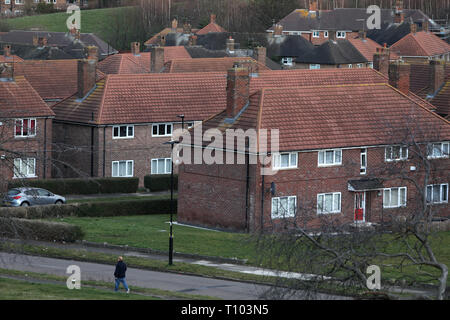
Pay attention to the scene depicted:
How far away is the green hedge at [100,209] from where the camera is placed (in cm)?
4928

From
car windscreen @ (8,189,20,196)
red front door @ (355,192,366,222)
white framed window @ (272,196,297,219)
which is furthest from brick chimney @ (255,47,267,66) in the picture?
white framed window @ (272,196,297,219)

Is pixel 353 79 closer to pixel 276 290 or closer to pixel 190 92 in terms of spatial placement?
pixel 190 92

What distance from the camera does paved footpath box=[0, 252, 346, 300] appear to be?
3494cm

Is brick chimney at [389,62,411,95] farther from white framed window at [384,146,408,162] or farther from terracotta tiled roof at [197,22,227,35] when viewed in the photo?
terracotta tiled roof at [197,22,227,35]

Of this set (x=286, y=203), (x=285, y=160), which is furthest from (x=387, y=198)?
(x=285, y=160)

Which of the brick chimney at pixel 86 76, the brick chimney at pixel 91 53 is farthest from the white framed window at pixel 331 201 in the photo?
the brick chimney at pixel 91 53

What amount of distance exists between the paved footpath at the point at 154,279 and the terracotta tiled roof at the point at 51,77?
3162 centimetres

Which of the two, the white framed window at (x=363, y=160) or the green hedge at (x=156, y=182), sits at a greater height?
the white framed window at (x=363, y=160)

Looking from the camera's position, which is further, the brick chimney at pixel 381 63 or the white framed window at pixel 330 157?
the brick chimney at pixel 381 63

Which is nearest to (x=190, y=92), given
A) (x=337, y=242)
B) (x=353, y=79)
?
(x=353, y=79)

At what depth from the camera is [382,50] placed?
74.4 m

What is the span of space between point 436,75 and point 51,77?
92.6ft

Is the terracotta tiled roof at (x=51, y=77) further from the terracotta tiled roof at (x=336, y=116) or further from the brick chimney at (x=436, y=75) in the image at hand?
the brick chimney at (x=436, y=75)

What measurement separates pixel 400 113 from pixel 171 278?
2123 cm
